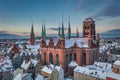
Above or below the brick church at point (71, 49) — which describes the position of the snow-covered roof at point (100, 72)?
below

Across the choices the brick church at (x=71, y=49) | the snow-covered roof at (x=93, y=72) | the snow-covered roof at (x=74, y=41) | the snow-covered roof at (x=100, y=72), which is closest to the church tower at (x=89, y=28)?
the brick church at (x=71, y=49)

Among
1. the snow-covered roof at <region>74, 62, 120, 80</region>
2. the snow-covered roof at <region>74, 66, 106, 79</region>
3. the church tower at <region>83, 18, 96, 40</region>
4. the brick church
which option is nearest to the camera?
the snow-covered roof at <region>74, 62, 120, 80</region>

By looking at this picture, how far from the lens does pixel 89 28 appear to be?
7038 cm

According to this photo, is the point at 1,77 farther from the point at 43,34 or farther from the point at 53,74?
the point at 43,34

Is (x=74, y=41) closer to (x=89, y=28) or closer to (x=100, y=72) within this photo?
(x=89, y=28)

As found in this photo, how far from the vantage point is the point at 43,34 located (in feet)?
251

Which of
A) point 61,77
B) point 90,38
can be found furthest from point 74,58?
point 61,77

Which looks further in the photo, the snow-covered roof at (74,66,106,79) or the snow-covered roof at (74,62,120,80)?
the snow-covered roof at (74,66,106,79)

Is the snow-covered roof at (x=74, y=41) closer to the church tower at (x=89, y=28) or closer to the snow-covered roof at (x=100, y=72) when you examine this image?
the church tower at (x=89, y=28)

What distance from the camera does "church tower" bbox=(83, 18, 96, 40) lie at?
230 ft

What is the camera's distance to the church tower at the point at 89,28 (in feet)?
230

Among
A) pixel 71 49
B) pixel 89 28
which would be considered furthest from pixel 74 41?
pixel 89 28

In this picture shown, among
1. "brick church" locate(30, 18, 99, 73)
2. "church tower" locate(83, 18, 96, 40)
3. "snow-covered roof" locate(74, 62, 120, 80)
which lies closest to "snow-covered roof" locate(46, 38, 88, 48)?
"brick church" locate(30, 18, 99, 73)

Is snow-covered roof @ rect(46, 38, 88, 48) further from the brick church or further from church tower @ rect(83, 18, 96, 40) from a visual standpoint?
church tower @ rect(83, 18, 96, 40)
